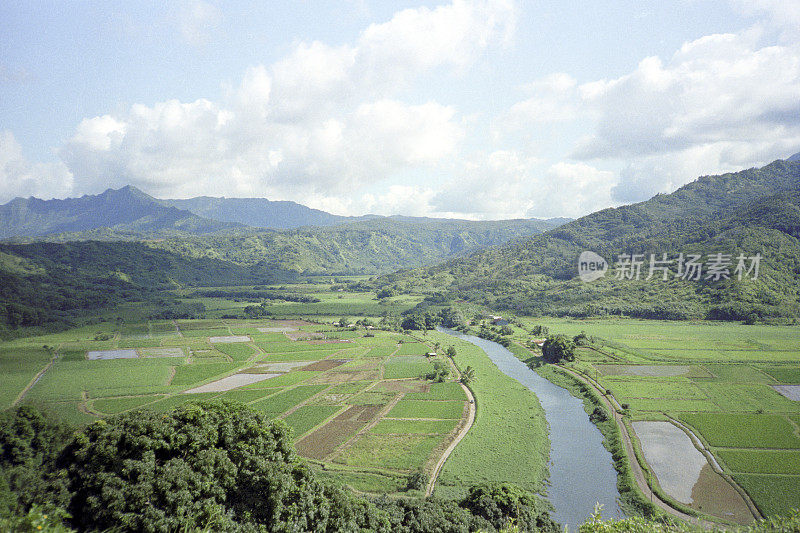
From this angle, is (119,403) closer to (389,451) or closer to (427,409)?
(389,451)

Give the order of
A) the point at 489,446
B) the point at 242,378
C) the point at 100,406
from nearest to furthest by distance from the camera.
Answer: the point at 489,446 → the point at 100,406 → the point at 242,378

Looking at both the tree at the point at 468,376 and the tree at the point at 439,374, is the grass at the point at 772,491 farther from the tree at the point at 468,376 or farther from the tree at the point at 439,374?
the tree at the point at 439,374

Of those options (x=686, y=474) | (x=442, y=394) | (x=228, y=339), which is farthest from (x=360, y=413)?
(x=228, y=339)

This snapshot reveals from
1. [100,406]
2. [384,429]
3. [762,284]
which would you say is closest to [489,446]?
[384,429]

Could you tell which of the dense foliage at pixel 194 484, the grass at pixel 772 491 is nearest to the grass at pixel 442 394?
the dense foliage at pixel 194 484

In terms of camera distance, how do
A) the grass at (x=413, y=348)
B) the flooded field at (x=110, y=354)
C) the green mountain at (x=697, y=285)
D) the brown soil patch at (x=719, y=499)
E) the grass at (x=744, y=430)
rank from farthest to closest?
the green mountain at (x=697, y=285) < the grass at (x=413, y=348) < the flooded field at (x=110, y=354) < the grass at (x=744, y=430) < the brown soil patch at (x=719, y=499)

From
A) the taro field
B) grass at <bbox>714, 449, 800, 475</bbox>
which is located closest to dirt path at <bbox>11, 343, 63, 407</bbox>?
the taro field

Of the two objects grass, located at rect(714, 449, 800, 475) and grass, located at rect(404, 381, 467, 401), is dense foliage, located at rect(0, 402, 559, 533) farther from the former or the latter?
grass, located at rect(404, 381, 467, 401)

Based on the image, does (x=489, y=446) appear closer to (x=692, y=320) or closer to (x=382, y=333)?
(x=382, y=333)
